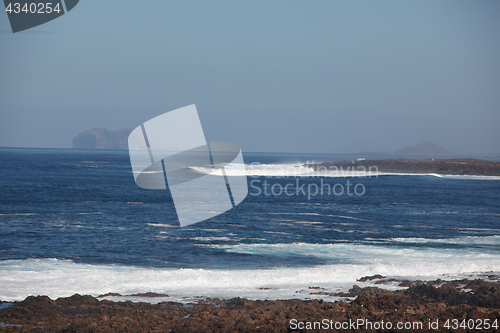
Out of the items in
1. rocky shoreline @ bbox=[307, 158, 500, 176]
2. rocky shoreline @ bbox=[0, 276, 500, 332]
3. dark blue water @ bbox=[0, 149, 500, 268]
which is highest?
rocky shoreline @ bbox=[0, 276, 500, 332]

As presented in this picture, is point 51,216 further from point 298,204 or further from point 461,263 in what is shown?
point 461,263

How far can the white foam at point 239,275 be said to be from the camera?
11352 millimetres

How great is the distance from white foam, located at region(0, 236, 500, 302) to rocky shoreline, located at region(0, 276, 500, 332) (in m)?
1.21

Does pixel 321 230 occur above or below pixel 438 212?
above

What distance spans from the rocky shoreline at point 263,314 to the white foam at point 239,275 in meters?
1.21

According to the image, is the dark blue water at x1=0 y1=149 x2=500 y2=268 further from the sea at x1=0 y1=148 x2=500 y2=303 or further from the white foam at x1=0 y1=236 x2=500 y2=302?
the white foam at x1=0 y1=236 x2=500 y2=302

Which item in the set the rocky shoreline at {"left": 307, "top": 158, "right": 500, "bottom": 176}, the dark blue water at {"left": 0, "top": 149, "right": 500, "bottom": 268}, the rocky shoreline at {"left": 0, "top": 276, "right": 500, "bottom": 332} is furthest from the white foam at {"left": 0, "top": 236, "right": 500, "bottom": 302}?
the rocky shoreline at {"left": 307, "top": 158, "right": 500, "bottom": 176}

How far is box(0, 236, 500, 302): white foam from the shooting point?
→ 37.2ft

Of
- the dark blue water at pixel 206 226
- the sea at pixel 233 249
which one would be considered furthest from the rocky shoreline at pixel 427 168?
the sea at pixel 233 249

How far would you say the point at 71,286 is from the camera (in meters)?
11.7

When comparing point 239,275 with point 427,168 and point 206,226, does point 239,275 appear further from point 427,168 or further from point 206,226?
point 427,168

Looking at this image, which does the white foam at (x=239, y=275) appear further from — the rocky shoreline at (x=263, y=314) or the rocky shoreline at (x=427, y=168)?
the rocky shoreline at (x=427, y=168)

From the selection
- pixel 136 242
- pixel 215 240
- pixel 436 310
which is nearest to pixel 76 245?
pixel 136 242

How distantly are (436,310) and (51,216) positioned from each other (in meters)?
23.7
